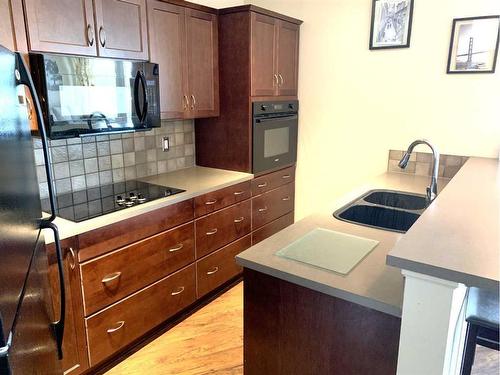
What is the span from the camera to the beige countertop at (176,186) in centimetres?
172

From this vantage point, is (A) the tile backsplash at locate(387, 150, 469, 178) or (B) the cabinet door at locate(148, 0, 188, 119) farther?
(A) the tile backsplash at locate(387, 150, 469, 178)

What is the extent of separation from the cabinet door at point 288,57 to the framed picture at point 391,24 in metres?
0.63

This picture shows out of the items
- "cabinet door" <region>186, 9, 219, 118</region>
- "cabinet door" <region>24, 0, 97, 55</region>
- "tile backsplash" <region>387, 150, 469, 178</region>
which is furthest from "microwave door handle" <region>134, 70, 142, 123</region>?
"tile backsplash" <region>387, 150, 469, 178</region>

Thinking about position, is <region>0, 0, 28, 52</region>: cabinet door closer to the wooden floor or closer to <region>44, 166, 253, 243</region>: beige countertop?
<region>44, 166, 253, 243</region>: beige countertop

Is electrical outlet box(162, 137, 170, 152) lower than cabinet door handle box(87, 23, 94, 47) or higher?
lower

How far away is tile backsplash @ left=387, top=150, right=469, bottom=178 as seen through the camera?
2.68 meters

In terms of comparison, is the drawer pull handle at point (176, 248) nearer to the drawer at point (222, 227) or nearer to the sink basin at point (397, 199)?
the drawer at point (222, 227)

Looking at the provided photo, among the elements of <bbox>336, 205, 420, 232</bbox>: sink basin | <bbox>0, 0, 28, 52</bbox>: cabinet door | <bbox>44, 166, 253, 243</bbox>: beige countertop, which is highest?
<bbox>0, 0, 28, 52</bbox>: cabinet door

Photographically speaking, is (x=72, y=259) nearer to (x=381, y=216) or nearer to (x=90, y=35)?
(x=90, y=35)

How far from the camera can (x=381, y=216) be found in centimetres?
210

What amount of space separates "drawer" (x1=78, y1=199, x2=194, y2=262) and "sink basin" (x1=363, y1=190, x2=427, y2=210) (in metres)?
1.12

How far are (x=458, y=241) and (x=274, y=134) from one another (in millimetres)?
2131

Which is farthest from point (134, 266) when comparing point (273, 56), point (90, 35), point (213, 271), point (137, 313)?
point (273, 56)

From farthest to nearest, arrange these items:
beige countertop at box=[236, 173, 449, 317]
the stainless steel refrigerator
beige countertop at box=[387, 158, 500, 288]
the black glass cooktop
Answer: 1. the black glass cooktop
2. beige countertop at box=[236, 173, 449, 317]
3. beige countertop at box=[387, 158, 500, 288]
4. the stainless steel refrigerator
